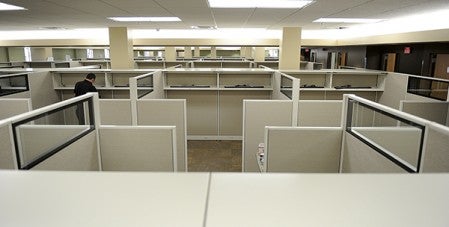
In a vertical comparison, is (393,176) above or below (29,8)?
below

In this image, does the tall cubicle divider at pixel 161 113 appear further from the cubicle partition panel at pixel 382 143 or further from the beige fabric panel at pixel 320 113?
the cubicle partition panel at pixel 382 143

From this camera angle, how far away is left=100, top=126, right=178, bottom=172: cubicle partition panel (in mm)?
2254

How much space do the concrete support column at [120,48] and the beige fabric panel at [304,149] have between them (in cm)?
485

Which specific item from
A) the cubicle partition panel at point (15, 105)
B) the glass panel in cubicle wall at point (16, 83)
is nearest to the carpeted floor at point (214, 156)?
the cubicle partition panel at point (15, 105)

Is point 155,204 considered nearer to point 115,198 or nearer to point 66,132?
point 115,198

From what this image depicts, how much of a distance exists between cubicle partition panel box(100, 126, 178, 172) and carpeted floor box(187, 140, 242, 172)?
1.99 m

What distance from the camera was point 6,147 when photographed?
140cm

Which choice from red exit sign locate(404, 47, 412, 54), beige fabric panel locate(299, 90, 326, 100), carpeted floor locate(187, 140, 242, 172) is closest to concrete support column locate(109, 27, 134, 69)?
carpeted floor locate(187, 140, 242, 172)

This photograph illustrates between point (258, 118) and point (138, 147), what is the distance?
1.61 meters

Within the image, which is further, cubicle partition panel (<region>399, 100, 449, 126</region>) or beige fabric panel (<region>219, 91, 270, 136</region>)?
beige fabric panel (<region>219, 91, 270, 136</region>)

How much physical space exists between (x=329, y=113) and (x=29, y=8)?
386cm

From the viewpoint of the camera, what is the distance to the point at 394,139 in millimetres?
1856

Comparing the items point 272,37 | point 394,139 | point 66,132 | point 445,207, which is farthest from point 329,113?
point 272,37

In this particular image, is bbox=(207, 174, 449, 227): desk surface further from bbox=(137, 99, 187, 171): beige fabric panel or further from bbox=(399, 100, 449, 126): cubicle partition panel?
bbox=(399, 100, 449, 126): cubicle partition panel
